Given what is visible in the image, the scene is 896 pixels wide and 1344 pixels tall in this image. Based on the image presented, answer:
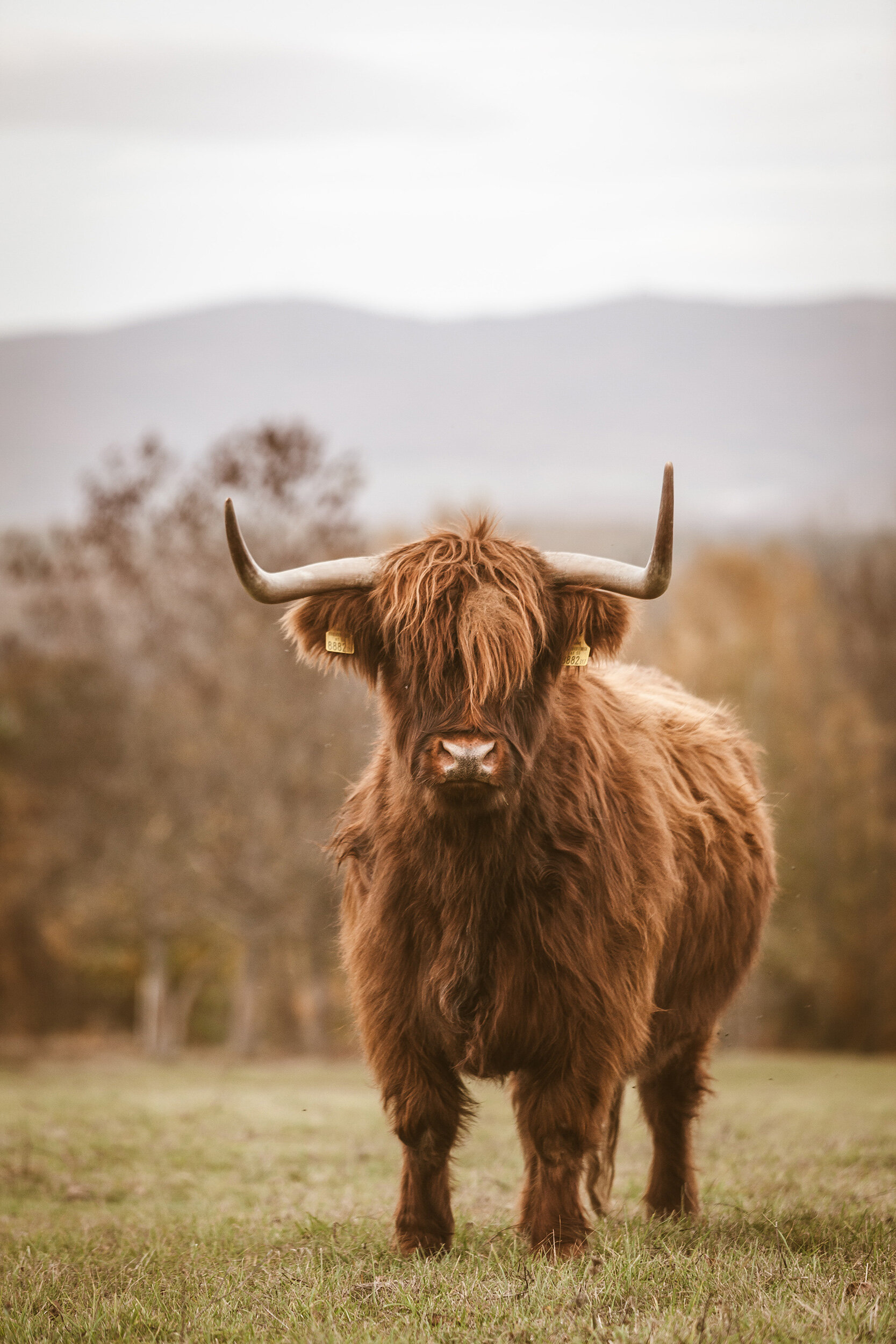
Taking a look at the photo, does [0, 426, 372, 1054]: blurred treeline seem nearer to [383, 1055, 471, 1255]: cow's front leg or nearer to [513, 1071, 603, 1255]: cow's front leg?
[383, 1055, 471, 1255]: cow's front leg

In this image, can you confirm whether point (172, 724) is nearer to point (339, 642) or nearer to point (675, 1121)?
point (675, 1121)

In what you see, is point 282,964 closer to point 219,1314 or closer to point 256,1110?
point 256,1110

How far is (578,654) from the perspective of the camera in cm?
469

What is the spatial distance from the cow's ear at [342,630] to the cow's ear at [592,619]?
657mm

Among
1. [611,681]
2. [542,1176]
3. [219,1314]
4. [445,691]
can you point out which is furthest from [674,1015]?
[219,1314]

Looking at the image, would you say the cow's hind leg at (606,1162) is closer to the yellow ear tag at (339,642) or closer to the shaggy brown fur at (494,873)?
the shaggy brown fur at (494,873)

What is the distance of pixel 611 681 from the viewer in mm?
5996

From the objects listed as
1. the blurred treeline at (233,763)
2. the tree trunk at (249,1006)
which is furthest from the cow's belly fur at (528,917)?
the tree trunk at (249,1006)

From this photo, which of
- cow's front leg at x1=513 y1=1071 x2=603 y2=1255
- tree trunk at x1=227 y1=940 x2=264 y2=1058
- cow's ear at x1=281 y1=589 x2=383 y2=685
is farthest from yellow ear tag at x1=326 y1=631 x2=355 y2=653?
tree trunk at x1=227 y1=940 x2=264 y2=1058

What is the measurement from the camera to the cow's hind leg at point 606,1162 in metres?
5.13

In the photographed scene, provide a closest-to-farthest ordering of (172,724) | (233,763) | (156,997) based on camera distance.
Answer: (233,763), (172,724), (156,997)

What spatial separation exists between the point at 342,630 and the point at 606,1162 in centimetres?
248

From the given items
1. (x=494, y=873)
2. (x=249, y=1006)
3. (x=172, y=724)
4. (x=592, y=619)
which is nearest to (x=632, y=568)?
(x=592, y=619)

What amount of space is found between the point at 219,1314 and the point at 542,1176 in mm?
1205
